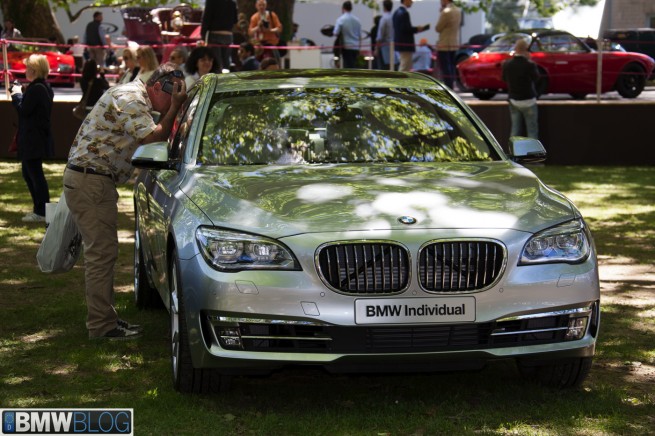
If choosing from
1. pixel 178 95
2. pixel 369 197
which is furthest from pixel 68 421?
pixel 178 95

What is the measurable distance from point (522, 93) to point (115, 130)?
13736 mm

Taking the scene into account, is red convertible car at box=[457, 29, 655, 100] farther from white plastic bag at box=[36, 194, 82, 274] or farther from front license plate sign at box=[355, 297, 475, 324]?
front license plate sign at box=[355, 297, 475, 324]

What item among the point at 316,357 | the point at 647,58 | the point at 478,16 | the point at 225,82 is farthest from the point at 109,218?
the point at 478,16

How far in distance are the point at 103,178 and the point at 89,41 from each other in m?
25.5

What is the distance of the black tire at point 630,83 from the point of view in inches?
966

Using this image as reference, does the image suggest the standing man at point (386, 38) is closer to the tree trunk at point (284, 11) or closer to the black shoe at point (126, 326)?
the tree trunk at point (284, 11)

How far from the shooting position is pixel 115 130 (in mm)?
8086

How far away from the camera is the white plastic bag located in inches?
337

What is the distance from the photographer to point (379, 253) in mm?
6098

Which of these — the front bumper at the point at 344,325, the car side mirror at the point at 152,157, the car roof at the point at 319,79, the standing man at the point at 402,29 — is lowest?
the standing man at the point at 402,29

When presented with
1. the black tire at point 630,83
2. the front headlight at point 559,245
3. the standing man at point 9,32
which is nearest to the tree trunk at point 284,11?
the standing man at point 9,32

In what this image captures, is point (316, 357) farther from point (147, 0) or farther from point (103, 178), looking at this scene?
point (147, 0)

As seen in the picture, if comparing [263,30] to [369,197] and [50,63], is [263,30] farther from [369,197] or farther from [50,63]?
[369,197]

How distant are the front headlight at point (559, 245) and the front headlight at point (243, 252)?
1.07 m
